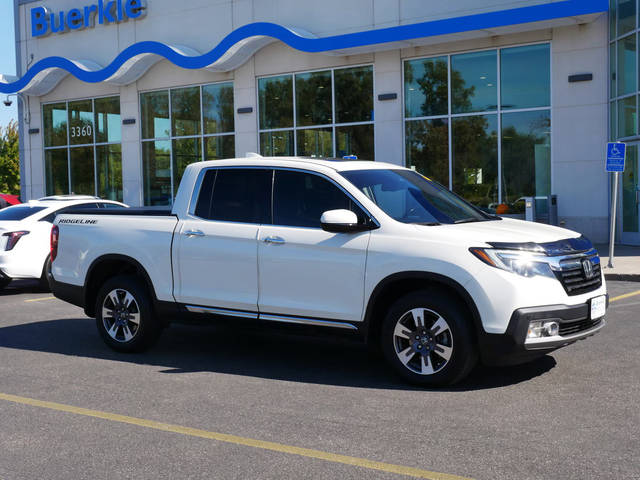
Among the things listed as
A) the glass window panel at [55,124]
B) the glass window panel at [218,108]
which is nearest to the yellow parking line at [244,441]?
the glass window panel at [218,108]

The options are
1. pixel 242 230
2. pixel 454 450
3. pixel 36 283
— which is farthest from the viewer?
pixel 36 283

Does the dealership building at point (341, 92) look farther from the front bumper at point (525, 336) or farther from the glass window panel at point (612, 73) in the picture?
the front bumper at point (525, 336)

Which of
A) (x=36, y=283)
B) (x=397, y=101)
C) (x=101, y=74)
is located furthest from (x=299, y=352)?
(x=101, y=74)

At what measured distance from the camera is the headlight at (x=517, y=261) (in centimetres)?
588

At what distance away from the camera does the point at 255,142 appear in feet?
78.9

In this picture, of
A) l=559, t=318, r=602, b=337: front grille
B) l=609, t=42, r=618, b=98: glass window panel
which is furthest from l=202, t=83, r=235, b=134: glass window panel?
l=559, t=318, r=602, b=337: front grille

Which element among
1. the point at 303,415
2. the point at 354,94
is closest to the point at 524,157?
the point at 354,94

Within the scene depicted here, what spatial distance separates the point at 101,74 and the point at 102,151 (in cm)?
320

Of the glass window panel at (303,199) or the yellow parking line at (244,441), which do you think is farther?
the glass window panel at (303,199)

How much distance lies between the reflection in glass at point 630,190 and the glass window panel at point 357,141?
22.0 feet

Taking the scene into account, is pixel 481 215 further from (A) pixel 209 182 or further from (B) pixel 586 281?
(A) pixel 209 182

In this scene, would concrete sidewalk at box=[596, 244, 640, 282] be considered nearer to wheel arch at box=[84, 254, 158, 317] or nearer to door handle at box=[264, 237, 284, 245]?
door handle at box=[264, 237, 284, 245]

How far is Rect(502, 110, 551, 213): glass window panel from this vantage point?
1964cm

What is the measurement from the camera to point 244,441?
191 inches
